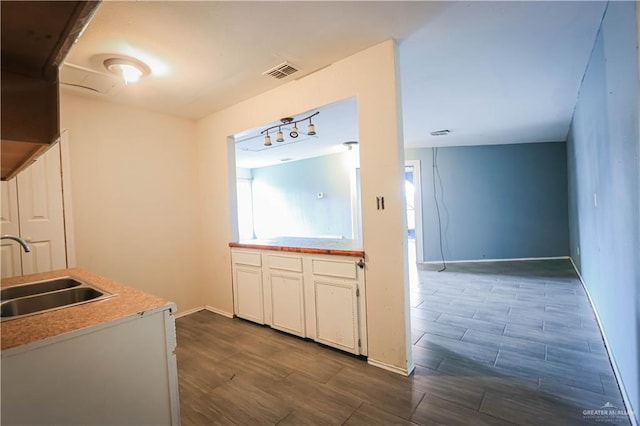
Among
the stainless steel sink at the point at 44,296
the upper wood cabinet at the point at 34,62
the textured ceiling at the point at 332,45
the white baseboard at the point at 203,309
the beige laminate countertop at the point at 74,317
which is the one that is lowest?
the white baseboard at the point at 203,309

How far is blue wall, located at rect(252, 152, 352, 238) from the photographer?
6.26 meters

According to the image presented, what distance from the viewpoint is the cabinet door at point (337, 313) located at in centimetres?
234

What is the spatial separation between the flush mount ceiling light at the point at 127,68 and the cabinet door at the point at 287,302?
2070mm

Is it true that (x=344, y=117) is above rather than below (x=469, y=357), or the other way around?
above

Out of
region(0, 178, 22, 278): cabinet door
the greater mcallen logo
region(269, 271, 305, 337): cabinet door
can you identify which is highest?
region(0, 178, 22, 278): cabinet door

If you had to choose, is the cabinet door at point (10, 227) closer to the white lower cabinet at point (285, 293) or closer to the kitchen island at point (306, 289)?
the kitchen island at point (306, 289)

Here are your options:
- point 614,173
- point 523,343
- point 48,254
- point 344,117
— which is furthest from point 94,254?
point 614,173

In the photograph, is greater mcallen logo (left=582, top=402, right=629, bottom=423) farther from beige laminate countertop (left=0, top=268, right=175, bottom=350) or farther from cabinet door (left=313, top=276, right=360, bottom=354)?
beige laminate countertop (left=0, top=268, right=175, bottom=350)

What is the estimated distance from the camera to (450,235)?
19.7ft

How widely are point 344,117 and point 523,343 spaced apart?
3004mm

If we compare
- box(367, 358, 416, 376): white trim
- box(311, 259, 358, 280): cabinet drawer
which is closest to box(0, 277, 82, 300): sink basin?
box(311, 259, 358, 280): cabinet drawer

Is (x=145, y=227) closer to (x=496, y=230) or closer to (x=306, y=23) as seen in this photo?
(x=306, y=23)

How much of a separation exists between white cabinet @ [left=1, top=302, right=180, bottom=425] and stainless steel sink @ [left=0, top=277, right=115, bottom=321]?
0.36 m

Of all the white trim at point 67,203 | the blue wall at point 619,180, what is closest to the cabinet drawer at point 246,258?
the white trim at point 67,203
